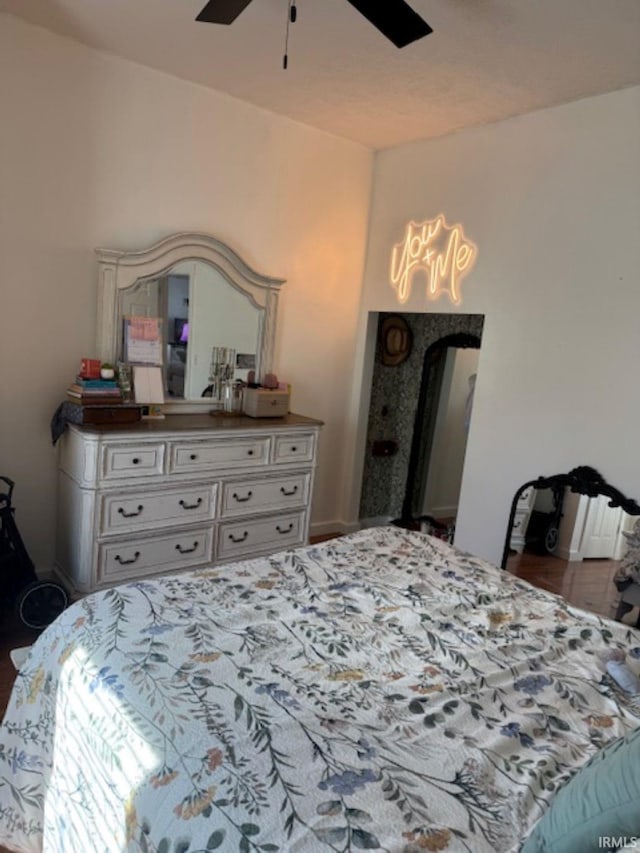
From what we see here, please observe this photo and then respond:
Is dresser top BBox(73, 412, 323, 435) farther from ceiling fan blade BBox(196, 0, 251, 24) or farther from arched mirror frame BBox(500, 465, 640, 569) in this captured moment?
ceiling fan blade BBox(196, 0, 251, 24)

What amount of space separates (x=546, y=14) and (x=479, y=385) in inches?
70.1

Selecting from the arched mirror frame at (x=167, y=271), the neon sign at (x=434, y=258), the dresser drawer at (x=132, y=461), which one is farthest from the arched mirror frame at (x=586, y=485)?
the dresser drawer at (x=132, y=461)

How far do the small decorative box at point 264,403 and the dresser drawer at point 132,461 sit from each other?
28.3 inches

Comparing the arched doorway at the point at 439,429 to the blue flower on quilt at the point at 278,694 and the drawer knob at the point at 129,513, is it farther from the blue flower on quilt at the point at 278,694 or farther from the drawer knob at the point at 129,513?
the blue flower on quilt at the point at 278,694

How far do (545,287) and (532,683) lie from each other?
7.29 ft

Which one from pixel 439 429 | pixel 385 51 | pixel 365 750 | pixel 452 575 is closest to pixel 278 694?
pixel 365 750

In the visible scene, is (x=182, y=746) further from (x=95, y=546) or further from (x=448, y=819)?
(x=95, y=546)

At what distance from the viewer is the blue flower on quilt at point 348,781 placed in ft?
3.18

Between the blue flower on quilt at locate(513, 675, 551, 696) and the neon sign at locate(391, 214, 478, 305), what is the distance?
2.48m

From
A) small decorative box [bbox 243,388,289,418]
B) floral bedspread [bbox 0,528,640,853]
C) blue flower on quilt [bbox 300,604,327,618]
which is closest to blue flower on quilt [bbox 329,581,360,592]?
floral bedspread [bbox 0,528,640,853]

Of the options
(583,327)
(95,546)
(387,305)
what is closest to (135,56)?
(387,305)

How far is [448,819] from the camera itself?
3.06 feet

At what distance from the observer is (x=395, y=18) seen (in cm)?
175

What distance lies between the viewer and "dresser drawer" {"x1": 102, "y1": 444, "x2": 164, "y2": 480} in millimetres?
2635
